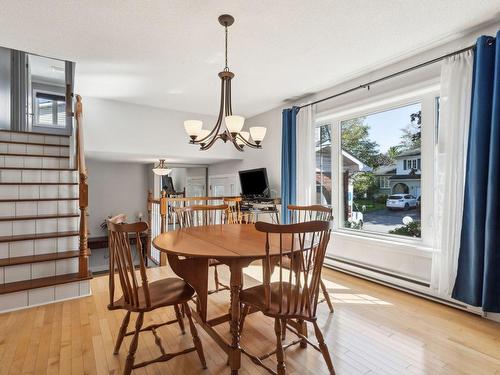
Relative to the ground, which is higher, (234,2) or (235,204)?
(234,2)

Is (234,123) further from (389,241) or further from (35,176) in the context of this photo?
(35,176)

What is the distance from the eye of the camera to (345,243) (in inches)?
139

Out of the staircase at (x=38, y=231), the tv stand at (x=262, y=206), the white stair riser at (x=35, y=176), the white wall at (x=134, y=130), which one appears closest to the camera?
the staircase at (x=38, y=231)

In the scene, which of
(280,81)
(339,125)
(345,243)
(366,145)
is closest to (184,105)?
(280,81)

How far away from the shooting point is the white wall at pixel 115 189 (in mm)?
6262

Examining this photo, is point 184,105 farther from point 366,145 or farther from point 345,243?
point 345,243

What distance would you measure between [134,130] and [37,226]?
1929 mm

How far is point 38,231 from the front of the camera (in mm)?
3016

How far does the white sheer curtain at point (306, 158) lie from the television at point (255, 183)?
733 mm

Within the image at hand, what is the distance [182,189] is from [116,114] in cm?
330

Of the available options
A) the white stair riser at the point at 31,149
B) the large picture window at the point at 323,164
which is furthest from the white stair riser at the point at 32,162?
the large picture window at the point at 323,164

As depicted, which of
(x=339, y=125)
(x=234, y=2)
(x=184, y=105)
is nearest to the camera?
(x=234, y=2)

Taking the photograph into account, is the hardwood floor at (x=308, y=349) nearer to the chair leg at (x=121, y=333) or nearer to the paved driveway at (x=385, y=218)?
the chair leg at (x=121, y=333)

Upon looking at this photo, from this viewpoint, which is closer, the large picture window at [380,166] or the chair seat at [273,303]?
the chair seat at [273,303]
